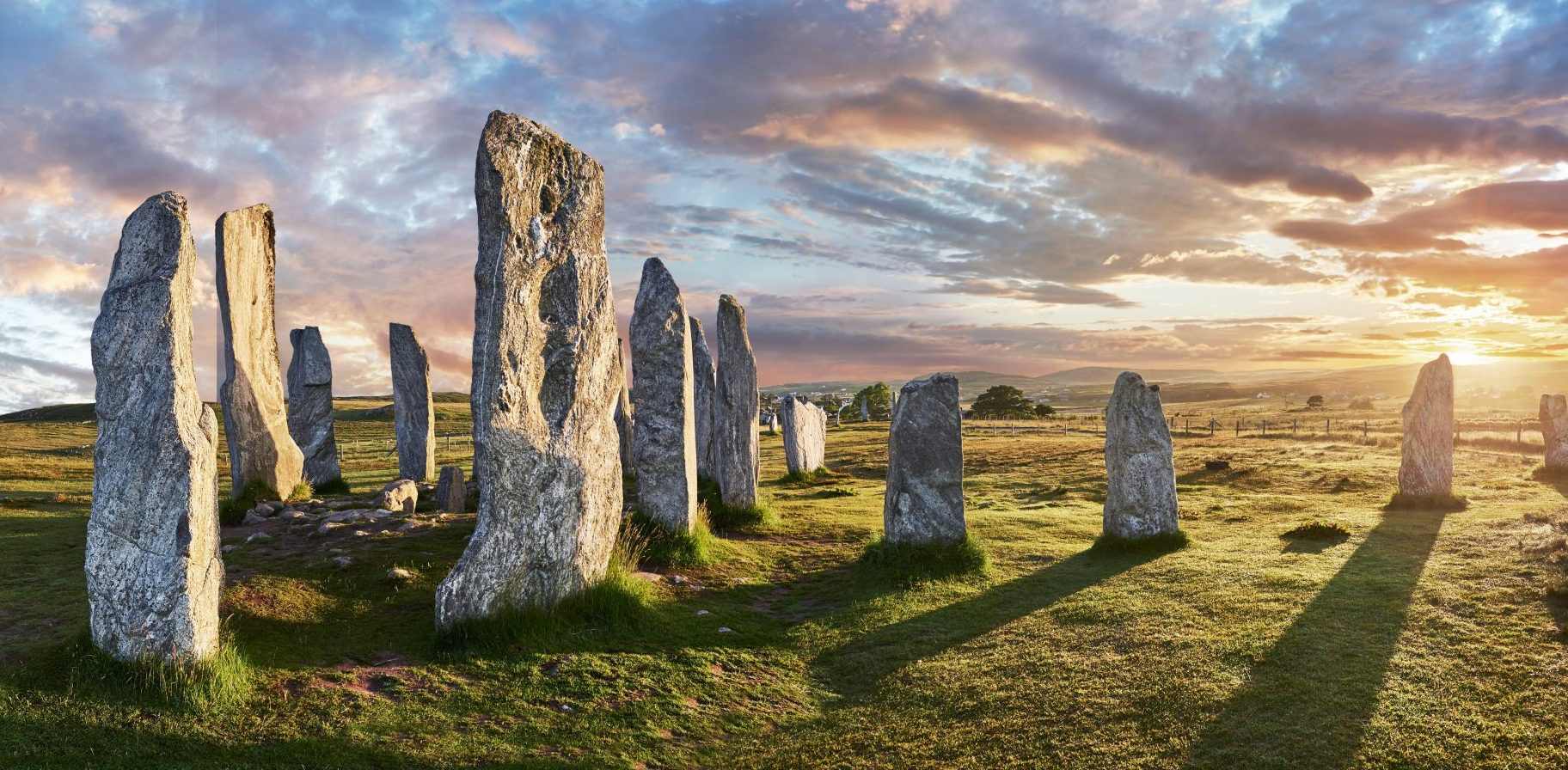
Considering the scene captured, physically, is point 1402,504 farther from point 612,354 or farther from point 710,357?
point 612,354

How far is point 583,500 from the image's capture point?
10742mm

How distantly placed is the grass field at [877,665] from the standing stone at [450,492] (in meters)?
1.72

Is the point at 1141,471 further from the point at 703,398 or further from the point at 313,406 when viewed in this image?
the point at 313,406

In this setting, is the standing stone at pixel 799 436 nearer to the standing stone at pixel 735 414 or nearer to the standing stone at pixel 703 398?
the standing stone at pixel 703 398

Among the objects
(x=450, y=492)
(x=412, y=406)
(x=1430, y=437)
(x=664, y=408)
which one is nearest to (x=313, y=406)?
(x=412, y=406)

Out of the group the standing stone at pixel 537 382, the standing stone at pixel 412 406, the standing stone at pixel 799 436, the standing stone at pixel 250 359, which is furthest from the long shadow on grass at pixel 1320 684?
the standing stone at pixel 412 406

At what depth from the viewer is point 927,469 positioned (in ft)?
48.4

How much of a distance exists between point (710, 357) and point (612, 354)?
9.43 m

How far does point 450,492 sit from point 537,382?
7.88 meters

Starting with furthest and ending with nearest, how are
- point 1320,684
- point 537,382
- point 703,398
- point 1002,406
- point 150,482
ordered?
point 1002,406
point 703,398
point 537,382
point 1320,684
point 150,482

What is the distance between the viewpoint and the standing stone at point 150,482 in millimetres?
8164

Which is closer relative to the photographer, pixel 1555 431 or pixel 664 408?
pixel 664 408

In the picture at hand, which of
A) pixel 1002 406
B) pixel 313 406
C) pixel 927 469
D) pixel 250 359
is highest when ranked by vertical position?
pixel 250 359

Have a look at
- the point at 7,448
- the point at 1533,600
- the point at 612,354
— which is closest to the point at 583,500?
the point at 612,354
